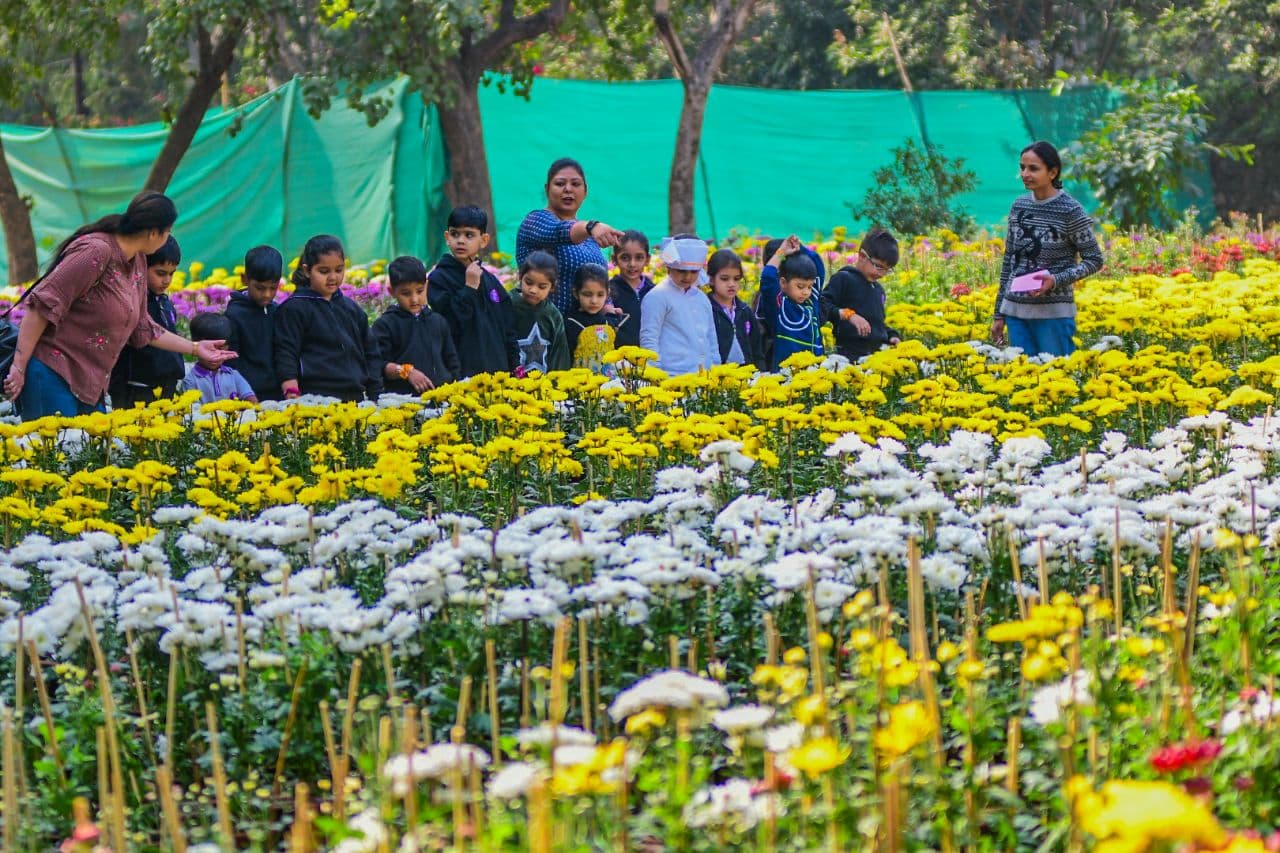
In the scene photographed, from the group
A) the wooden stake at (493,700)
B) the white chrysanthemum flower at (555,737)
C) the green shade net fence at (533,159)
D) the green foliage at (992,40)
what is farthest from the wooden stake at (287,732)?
the green foliage at (992,40)

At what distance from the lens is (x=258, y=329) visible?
7.91 metres

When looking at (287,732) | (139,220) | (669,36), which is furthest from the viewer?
(669,36)

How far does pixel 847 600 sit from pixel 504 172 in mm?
15166

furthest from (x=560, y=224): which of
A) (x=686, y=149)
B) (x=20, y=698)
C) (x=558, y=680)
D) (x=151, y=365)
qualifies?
(x=686, y=149)

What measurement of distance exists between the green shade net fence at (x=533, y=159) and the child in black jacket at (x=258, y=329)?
9.49 meters

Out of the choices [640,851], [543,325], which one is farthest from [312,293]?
[640,851]

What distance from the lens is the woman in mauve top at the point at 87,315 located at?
6.70 m

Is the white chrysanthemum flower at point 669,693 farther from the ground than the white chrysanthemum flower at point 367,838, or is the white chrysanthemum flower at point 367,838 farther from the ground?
the white chrysanthemum flower at point 669,693

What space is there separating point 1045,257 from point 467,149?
8986 mm

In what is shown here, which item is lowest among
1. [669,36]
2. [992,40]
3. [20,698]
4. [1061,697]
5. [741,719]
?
[20,698]

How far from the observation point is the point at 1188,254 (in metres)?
15.4

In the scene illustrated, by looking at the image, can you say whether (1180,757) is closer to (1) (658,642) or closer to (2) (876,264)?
(1) (658,642)

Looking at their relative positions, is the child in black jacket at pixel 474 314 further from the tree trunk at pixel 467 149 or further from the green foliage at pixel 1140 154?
the green foliage at pixel 1140 154

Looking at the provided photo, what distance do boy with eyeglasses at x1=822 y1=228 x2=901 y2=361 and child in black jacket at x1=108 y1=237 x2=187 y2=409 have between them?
343 cm
